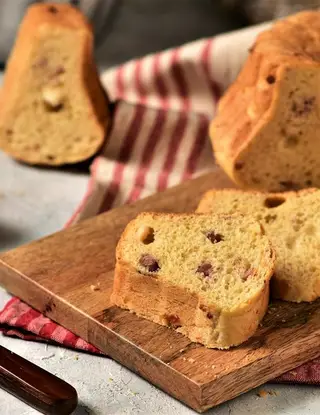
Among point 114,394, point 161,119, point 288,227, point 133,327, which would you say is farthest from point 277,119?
point 114,394

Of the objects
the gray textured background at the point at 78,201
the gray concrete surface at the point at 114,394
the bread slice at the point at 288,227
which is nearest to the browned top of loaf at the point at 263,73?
the bread slice at the point at 288,227

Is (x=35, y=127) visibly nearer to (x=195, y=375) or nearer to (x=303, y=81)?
(x=303, y=81)

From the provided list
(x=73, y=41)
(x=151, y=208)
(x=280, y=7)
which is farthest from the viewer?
(x=280, y=7)

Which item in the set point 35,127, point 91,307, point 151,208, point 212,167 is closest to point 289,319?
point 91,307

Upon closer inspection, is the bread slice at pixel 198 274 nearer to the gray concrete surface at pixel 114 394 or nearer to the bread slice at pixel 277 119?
the gray concrete surface at pixel 114 394

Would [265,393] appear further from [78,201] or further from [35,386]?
[78,201]
